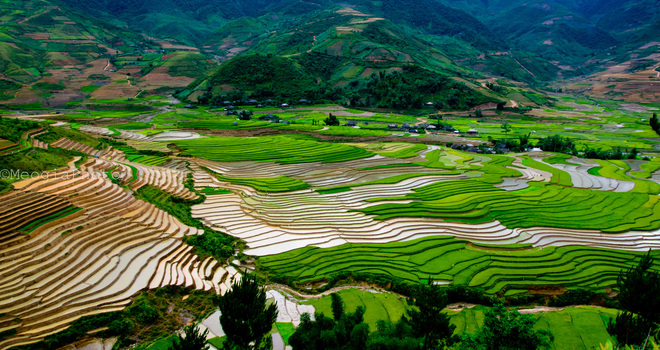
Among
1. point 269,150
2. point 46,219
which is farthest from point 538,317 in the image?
point 269,150

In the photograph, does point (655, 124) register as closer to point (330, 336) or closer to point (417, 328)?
point (417, 328)

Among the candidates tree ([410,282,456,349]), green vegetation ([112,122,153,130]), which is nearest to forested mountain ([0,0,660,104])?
green vegetation ([112,122,153,130])

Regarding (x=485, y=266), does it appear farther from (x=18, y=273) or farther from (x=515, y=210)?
(x=18, y=273)

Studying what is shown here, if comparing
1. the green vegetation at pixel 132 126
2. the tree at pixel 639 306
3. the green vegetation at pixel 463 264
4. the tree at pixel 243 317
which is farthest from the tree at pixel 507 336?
the green vegetation at pixel 132 126

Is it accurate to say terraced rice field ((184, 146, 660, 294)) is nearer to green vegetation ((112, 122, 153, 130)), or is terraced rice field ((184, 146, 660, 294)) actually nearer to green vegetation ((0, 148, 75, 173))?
green vegetation ((0, 148, 75, 173))

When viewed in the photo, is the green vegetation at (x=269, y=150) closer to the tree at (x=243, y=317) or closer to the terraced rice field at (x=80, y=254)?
the terraced rice field at (x=80, y=254)

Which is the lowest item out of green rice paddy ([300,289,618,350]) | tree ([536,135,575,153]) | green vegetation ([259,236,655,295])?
green rice paddy ([300,289,618,350])

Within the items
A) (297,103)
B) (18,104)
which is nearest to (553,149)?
(297,103)

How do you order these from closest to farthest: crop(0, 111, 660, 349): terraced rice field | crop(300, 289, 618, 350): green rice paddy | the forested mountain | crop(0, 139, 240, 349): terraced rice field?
crop(0, 139, 240, 349): terraced rice field → crop(300, 289, 618, 350): green rice paddy → crop(0, 111, 660, 349): terraced rice field → the forested mountain
